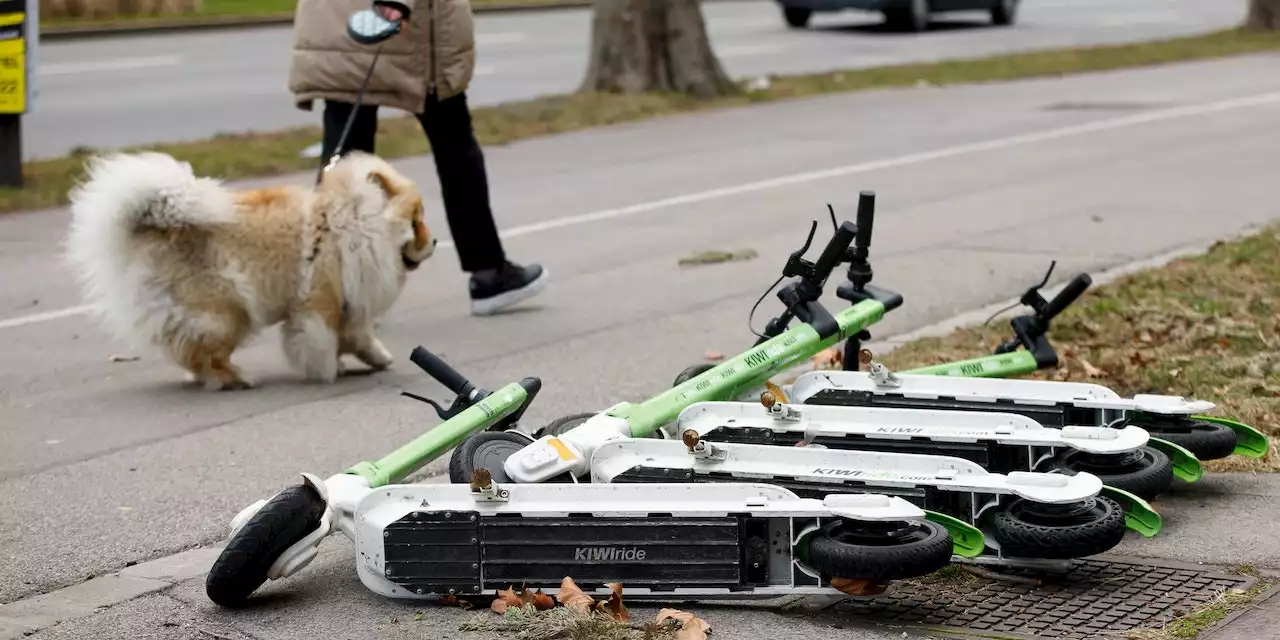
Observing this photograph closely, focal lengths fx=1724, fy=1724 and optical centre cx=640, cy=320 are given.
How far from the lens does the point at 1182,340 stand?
6855 mm

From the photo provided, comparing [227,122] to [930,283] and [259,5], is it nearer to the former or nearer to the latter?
[930,283]

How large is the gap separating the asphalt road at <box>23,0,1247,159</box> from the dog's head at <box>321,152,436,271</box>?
8.26 metres

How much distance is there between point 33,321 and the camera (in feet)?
27.3

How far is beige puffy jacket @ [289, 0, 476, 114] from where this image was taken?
782 cm

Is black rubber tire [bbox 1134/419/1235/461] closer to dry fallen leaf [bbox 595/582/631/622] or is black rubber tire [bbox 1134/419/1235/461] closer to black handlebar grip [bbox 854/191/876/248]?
black handlebar grip [bbox 854/191/876/248]

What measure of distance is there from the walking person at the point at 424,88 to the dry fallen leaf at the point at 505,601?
4.04 metres

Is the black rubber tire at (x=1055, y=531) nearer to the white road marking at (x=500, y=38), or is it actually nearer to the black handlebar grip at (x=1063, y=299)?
the black handlebar grip at (x=1063, y=299)

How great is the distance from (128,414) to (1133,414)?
12.2 feet

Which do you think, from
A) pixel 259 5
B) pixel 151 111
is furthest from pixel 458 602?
pixel 259 5

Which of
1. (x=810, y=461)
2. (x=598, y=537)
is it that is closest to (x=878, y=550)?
(x=810, y=461)

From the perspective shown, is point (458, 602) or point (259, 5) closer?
point (458, 602)

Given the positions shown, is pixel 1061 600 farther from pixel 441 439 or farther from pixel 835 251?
pixel 441 439

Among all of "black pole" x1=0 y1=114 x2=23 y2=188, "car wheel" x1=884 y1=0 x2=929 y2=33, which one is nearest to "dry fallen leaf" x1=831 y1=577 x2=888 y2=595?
"black pole" x1=0 y1=114 x2=23 y2=188

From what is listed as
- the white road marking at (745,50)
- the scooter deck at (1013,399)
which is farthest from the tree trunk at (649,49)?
the scooter deck at (1013,399)
